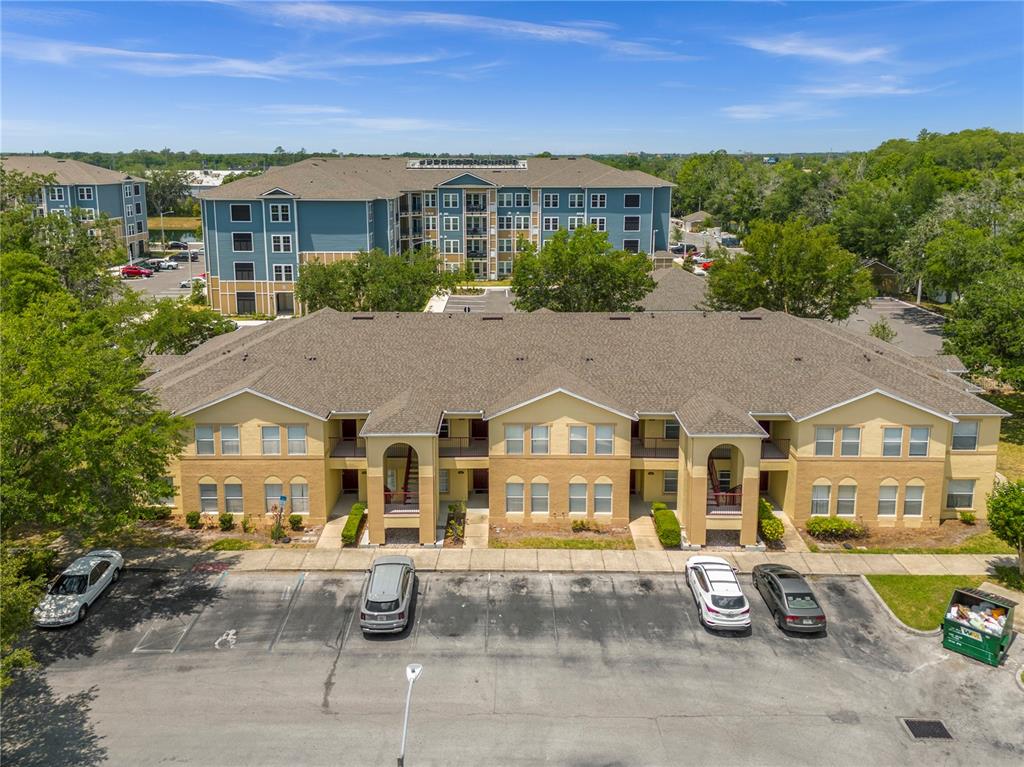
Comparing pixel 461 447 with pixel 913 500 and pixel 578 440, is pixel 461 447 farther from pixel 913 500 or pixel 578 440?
pixel 913 500

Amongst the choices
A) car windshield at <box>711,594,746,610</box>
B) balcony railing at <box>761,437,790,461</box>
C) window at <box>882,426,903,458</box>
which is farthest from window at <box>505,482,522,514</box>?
window at <box>882,426,903,458</box>

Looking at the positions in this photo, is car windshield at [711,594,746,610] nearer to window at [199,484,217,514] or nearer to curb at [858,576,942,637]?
curb at [858,576,942,637]

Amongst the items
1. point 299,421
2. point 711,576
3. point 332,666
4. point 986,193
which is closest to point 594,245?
point 299,421

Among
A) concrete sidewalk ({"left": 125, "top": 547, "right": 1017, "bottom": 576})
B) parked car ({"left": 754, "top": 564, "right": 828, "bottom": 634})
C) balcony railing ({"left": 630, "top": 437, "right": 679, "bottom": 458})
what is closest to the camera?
→ parked car ({"left": 754, "top": 564, "right": 828, "bottom": 634})

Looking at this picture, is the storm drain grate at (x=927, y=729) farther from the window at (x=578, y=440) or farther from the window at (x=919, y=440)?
the window at (x=578, y=440)

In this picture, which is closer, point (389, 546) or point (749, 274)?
point (389, 546)

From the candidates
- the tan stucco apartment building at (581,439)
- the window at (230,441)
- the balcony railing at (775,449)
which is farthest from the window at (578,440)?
the window at (230,441)

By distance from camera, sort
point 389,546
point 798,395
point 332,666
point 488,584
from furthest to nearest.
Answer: point 798,395, point 389,546, point 488,584, point 332,666

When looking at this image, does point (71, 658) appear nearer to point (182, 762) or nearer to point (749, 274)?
point (182, 762)
